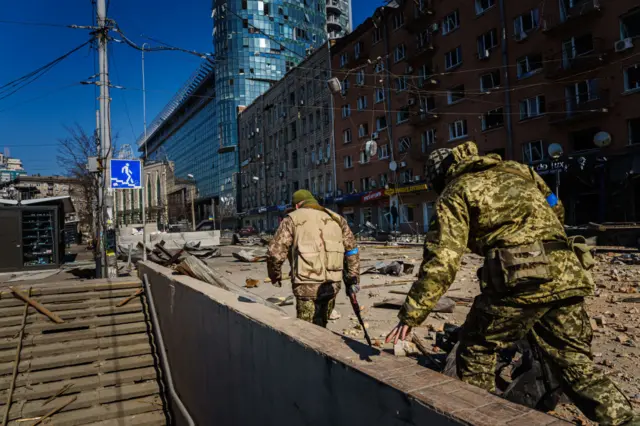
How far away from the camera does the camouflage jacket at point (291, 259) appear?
4016mm

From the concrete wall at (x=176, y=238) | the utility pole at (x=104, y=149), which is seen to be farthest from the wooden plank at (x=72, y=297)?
the concrete wall at (x=176, y=238)

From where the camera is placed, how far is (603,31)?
20766 mm

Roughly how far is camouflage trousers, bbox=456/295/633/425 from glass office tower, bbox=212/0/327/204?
71.2 metres

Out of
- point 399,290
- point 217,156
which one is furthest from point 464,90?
point 217,156

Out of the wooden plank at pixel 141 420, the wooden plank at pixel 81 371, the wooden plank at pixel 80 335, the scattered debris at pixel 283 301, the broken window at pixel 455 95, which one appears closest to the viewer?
the wooden plank at pixel 141 420

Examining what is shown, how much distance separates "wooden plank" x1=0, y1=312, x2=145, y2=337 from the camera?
627 centimetres

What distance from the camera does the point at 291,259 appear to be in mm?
4234

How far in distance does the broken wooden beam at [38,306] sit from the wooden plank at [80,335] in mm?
277

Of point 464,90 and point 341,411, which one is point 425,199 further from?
point 341,411

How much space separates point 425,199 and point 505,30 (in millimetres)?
12180

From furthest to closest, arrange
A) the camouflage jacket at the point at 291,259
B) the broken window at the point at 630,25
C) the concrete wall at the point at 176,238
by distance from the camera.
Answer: the concrete wall at the point at 176,238 → the broken window at the point at 630,25 → the camouflage jacket at the point at 291,259

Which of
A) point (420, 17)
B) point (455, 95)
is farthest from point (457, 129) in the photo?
point (420, 17)

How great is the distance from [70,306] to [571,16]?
25088 mm

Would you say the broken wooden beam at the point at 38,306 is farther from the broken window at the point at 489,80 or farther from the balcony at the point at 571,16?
the broken window at the point at 489,80
